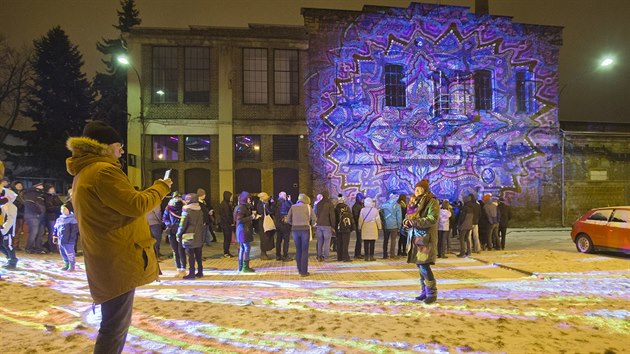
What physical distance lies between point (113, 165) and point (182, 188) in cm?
1968

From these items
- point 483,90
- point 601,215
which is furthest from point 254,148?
point 601,215

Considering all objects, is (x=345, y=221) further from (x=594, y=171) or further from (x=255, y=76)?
(x=594, y=171)

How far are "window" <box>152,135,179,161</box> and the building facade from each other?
5cm

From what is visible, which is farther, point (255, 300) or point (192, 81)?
point (192, 81)

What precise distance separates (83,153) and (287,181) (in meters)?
19.5

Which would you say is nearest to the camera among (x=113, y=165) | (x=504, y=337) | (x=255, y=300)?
(x=113, y=165)

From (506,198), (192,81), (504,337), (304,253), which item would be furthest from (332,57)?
(504,337)

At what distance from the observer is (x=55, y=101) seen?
1350 inches

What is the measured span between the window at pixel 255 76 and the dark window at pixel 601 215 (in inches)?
646

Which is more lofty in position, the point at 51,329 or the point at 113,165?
the point at 113,165

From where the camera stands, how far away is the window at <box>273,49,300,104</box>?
76.1 feet

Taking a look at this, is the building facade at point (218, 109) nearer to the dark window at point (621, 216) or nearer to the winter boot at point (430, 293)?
the dark window at point (621, 216)

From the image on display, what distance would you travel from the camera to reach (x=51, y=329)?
5.47 meters

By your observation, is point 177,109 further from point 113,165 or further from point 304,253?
point 113,165
